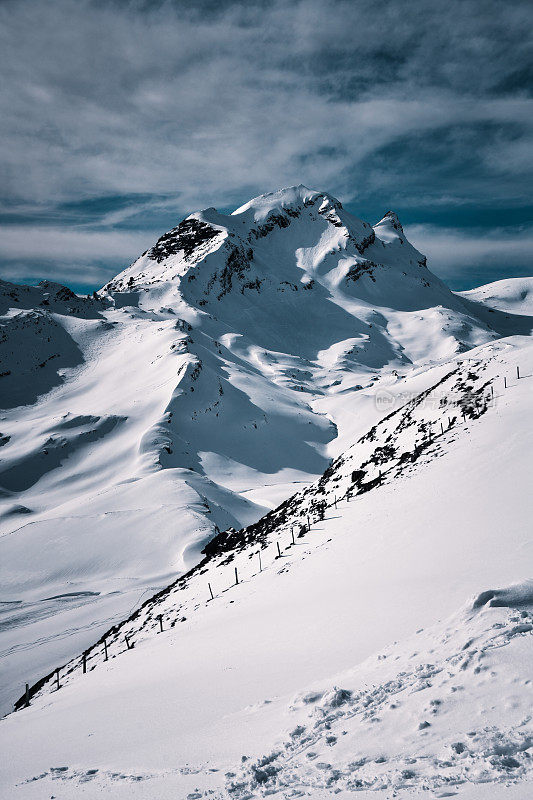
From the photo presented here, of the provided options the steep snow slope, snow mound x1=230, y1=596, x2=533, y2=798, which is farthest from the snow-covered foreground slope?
the steep snow slope

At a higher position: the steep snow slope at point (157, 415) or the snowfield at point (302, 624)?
the steep snow slope at point (157, 415)

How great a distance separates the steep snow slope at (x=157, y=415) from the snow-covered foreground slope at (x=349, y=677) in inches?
691

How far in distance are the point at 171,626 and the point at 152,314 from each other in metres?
132

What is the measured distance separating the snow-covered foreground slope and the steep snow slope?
1755 cm

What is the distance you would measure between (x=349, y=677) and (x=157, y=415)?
83521mm

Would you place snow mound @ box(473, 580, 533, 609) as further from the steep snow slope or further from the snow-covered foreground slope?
the steep snow slope

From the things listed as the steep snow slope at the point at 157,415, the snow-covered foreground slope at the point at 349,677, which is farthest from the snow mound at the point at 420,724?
the steep snow slope at the point at 157,415

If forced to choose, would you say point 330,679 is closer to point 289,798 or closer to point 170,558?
point 289,798

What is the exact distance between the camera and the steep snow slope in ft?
132

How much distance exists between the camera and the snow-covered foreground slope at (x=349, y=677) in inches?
202

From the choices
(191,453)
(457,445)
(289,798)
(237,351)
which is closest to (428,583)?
(289,798)

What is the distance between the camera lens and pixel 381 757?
5117mm

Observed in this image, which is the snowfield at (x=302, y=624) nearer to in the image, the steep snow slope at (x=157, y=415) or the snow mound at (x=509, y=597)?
the snow mound at (x=509, y=597)

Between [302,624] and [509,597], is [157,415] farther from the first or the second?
[509,597]
